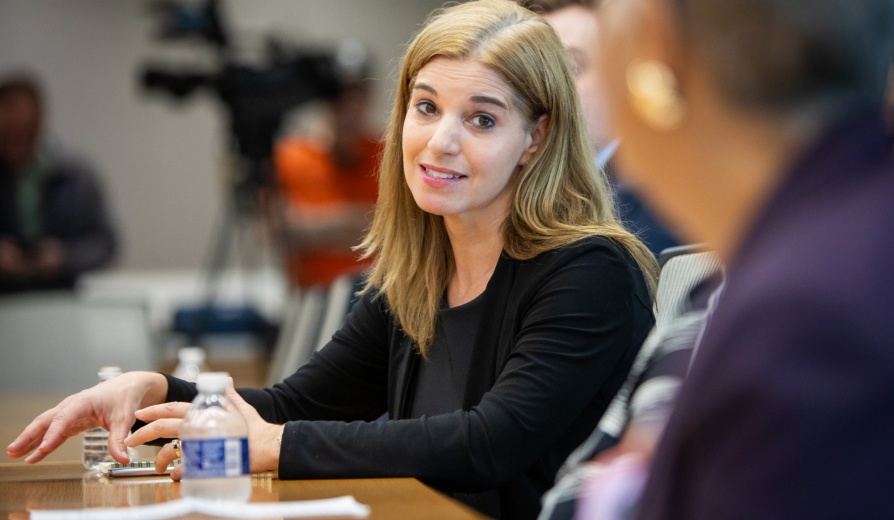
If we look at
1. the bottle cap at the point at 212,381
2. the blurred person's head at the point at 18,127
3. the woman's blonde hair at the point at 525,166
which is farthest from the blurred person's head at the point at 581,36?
the blurred person's head at the point at 18,127

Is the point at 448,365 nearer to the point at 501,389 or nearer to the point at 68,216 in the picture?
the point at 501,389

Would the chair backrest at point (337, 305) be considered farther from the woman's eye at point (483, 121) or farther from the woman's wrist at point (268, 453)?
the woman's wrist at point (268, 453)

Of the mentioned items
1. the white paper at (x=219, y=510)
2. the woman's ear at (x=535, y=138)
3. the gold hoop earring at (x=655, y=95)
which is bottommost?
the white paper at (x=219, y=510)

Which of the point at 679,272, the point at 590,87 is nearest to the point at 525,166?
the point at 679,272

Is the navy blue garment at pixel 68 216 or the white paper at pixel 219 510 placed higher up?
the white paper at pixel 219 510

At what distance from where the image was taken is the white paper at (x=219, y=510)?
49.2 inches

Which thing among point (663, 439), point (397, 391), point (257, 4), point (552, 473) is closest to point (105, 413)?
point (397, 391)

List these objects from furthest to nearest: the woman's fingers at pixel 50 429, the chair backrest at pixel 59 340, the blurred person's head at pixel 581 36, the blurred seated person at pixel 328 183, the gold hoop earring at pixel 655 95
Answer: the blurred seated person at pixel 328 183 < the chair backrest at pixel 59 340 < the blurred person's head at pixel 581 36 < the woman's fingers at pixel 50 429 < the gold hoop earring at pixel 655 95

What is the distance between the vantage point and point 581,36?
262cm

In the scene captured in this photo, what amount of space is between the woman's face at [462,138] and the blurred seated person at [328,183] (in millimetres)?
3480

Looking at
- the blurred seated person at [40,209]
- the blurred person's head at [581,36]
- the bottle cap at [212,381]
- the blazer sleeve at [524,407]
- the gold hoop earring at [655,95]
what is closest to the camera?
the gold hoop earring at [655,95]

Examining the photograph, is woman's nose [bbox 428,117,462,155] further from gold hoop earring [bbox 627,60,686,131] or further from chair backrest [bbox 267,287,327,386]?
chair backrest [bbox 267,287,327,386]

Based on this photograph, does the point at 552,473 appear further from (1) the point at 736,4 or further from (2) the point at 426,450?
(1) the point at 736,4

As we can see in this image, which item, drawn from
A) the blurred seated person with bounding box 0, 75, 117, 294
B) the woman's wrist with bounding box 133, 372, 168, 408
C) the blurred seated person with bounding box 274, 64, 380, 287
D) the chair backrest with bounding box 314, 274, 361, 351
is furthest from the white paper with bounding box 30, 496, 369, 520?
the blurred seated person with bounding box 274, 64, 380, 287
